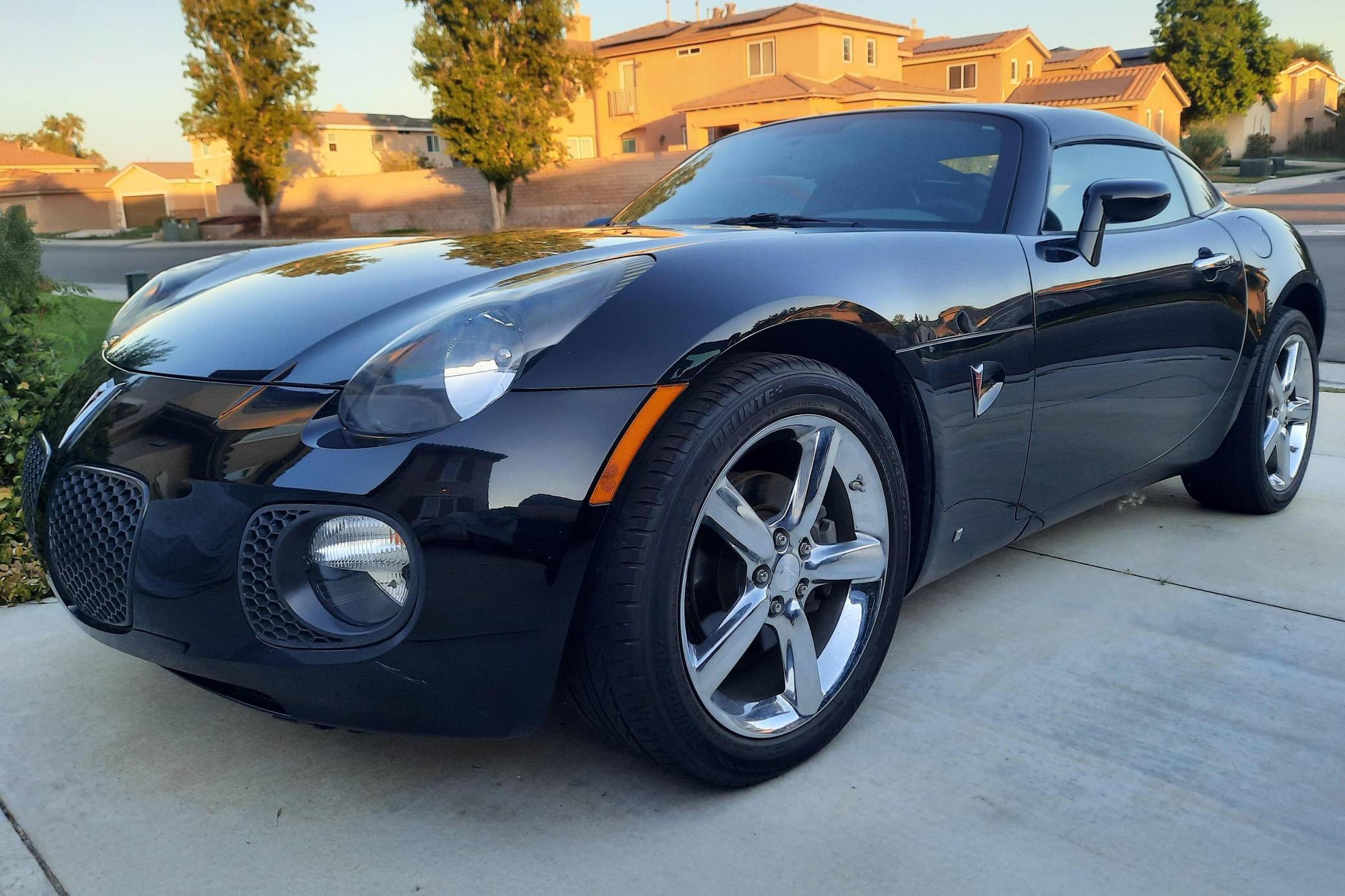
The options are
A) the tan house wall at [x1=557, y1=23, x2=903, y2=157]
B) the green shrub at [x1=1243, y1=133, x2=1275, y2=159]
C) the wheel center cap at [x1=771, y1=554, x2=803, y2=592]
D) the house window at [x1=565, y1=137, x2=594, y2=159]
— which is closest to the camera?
the wheel center cap at [x1=771, y1=554, x2=803, y2=592]

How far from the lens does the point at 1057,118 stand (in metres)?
3.27

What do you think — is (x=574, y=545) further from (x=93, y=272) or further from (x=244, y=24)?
(x=244, y=24)

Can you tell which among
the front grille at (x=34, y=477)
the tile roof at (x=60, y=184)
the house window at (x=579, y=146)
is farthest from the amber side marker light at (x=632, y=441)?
the tile roof at (x=60, y=184)

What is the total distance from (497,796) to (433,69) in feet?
114

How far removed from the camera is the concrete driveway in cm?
190

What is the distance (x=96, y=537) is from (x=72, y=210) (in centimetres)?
7140

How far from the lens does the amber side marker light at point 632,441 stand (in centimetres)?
184

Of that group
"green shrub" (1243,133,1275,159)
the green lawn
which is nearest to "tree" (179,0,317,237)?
the green lawn

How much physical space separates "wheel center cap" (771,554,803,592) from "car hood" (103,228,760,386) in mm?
661

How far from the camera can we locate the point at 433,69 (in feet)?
111

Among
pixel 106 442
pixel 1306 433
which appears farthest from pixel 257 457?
pixel 1306 433

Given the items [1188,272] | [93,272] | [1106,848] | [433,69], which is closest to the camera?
[1106,848]

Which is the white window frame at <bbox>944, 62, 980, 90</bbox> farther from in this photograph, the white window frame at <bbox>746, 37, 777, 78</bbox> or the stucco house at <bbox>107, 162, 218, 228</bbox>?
the stucco house at <bbox>107, 162, 218, 228</bbox>

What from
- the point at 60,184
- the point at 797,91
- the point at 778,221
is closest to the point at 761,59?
the point at 797,91
